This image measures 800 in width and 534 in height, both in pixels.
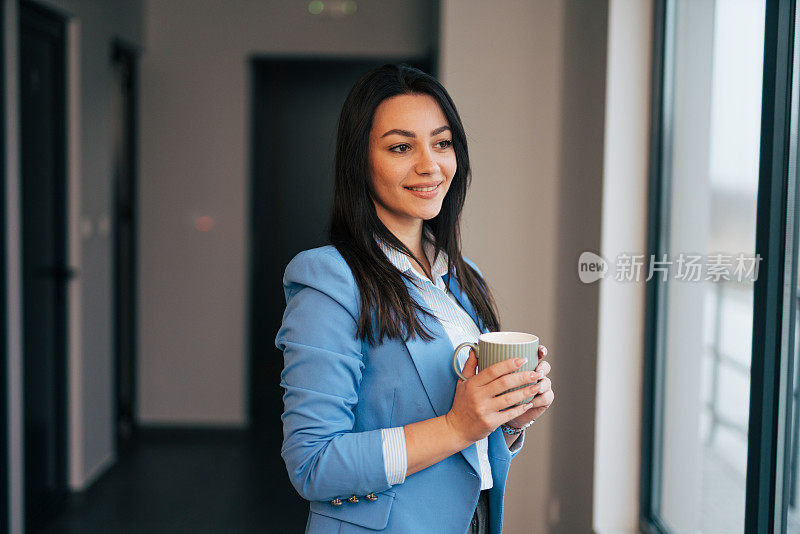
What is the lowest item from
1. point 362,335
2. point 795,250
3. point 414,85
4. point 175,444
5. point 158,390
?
point 175,444

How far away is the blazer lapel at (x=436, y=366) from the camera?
1.04m

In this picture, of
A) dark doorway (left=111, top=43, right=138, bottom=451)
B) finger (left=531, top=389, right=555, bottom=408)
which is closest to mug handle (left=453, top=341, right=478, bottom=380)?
finger (left=531, top=389, right=555, bottom=408)

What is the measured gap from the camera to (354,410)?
105 centimetres

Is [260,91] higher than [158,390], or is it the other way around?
[260,91]

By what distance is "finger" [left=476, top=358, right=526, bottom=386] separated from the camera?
960 mm

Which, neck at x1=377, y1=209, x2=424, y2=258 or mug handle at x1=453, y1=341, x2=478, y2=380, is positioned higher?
neck at x1=377, y1=209, x2=424, y2=258

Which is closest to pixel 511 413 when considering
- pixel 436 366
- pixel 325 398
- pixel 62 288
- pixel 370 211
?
pixel 436 366

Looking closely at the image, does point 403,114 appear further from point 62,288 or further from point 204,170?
point 204,170

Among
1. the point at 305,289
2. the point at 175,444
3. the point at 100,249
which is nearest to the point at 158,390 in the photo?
the point at 175,444

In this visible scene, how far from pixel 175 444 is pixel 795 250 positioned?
11.8 feet

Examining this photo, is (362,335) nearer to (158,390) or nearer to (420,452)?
(420,452)

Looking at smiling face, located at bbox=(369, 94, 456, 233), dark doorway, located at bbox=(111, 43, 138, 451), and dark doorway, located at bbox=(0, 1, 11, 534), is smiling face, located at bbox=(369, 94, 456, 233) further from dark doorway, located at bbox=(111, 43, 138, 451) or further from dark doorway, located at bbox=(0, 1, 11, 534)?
dark doorway, located at bbox=(111, 43, 138, 451)

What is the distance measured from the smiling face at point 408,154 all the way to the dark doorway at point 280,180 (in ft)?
10.6

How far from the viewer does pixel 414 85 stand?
110 cm
